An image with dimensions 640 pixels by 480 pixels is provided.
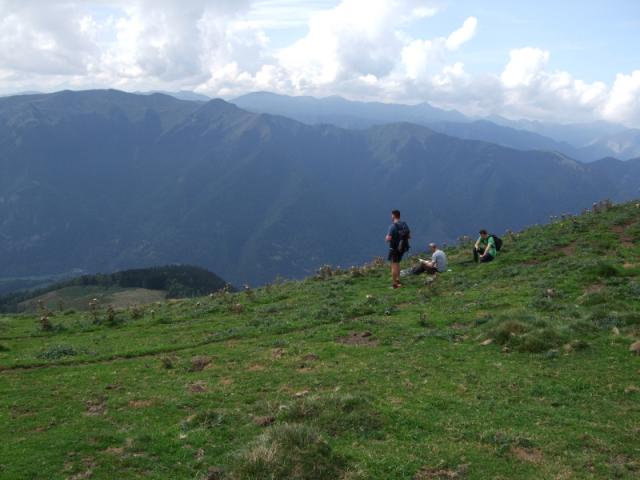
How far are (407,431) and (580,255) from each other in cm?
2071

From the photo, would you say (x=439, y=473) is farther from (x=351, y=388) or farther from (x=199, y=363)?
(x=199, y=363)

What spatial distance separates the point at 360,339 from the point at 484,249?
14.8 metres

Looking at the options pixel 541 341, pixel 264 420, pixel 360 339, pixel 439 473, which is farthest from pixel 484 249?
pixel 439 473

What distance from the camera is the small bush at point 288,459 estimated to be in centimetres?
822

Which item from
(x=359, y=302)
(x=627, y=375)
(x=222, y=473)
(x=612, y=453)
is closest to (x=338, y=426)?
(x=222, y=473)

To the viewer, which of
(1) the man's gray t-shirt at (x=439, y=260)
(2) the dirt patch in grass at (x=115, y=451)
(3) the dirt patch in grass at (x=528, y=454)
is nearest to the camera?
(3) the dirt patch in grass at (x=528, y=454)

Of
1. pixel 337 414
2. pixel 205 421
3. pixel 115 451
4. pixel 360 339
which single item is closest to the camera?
pixel 115 451

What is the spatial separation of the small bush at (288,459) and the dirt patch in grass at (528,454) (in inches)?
122

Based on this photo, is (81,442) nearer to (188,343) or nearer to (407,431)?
(407,431)

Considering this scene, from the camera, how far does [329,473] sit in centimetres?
833

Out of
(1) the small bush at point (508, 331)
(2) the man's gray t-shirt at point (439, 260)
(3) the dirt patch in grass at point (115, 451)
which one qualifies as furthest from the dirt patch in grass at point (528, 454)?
(2) the man's gray t-shirt at point (439, 260)

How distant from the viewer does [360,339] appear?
17219 millimetres

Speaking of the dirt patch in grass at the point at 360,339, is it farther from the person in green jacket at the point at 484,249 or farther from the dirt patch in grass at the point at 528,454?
the person in green jacket at the point at 484,249

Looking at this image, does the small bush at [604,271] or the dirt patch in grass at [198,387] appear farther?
the small bush at [604,271]
